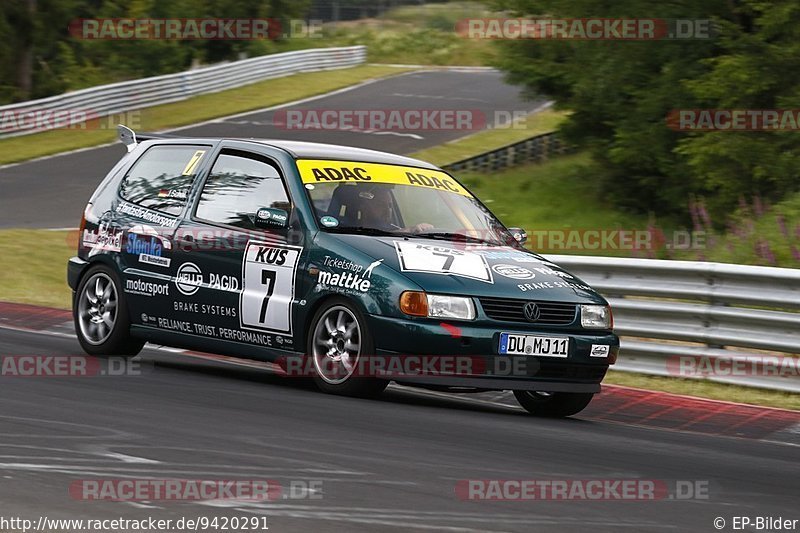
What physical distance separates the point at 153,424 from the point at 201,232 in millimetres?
2640

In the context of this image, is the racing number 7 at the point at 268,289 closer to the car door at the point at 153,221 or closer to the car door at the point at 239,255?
the car door at the point at 239,255

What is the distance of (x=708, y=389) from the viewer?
10.5m

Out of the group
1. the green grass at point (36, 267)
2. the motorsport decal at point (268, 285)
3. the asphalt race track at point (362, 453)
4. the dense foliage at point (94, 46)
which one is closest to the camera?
the asphalt race track at point (362, 453)

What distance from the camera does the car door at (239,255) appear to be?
9172 millimetres

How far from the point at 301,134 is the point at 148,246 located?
946 inches

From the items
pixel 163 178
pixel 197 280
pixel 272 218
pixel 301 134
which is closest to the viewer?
pixel 272 218

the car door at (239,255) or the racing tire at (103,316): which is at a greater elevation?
the car door at (239,255)

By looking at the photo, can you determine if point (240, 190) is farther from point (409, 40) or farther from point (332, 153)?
point (409, 40)

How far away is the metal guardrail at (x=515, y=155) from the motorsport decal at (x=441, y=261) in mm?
20189

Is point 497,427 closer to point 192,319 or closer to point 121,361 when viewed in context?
point 192,319

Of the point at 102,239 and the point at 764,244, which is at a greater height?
the point at 102,239

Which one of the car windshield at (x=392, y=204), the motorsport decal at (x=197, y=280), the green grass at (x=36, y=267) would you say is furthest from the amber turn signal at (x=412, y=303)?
the green grass at (x=36, y=267)

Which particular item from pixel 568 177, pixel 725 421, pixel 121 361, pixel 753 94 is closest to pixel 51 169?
pixel 568 177

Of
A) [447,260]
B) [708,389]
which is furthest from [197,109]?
[447,260]
